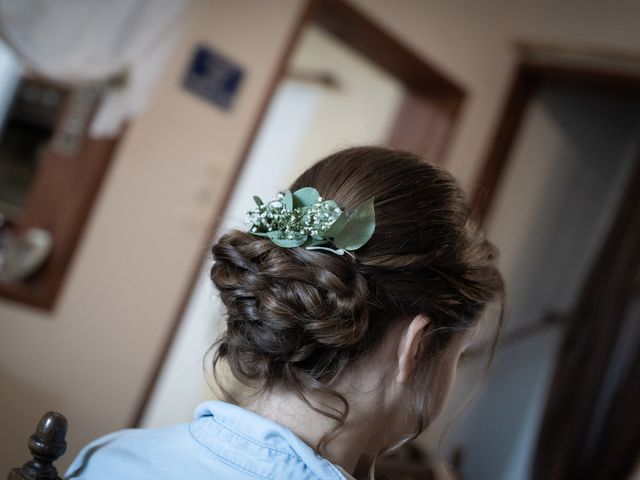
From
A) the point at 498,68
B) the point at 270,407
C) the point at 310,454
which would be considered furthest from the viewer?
the point at 498,68

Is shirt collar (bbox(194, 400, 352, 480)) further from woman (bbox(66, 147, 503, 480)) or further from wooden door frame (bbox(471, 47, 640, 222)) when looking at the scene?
wooden door frame (bbox(471, 47, 640, 222))

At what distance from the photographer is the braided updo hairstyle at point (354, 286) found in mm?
1033

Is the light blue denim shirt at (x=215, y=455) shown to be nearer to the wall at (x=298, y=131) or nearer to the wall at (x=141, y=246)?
the wall at (x=141, y=246)

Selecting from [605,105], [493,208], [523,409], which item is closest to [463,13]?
[493,208]

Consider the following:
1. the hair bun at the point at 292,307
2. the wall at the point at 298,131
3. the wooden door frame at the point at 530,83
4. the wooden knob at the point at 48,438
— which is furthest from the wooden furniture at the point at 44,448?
the wall at the point at 298,131

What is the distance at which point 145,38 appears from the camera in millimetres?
2379

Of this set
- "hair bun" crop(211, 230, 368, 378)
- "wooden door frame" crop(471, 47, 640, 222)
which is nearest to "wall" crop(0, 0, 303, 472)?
"wooden door frame" crop(471, 47, 640, 222)

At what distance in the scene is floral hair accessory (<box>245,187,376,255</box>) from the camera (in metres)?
1.01

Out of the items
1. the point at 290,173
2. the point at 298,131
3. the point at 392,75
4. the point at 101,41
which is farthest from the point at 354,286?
the point at 298,131

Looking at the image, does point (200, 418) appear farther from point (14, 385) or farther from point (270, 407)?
point (14, 385)

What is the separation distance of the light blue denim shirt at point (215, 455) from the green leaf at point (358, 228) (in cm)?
24

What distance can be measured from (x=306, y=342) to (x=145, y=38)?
159cm

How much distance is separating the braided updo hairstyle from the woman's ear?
0.02 m

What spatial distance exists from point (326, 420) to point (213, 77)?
1851mm
